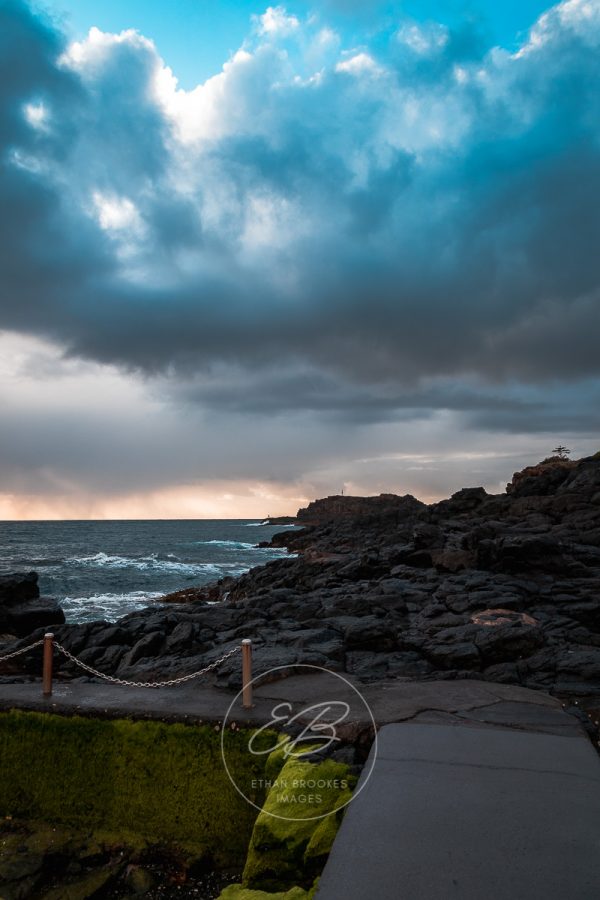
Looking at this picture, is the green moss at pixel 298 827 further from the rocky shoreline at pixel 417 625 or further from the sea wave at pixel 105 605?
the sea wave at pixel 105 605

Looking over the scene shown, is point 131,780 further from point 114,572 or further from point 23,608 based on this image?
point 114,572

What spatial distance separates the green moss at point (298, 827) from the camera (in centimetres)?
445

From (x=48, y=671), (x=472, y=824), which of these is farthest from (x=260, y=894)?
(x=48, y=671)

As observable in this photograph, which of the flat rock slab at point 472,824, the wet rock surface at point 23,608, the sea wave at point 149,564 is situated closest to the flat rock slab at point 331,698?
the flat rock slab at point 472,824

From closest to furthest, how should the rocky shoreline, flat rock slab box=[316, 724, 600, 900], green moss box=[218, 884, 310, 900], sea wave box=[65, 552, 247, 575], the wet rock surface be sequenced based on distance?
flat rock slab box=[316, 724, 600, 900] → green moss box=[218, 884, 310, 900] → the rocky shoreline → the wet rock surface → sea wave box=[65, 552, 247, 575]

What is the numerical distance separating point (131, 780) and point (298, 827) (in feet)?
8.53

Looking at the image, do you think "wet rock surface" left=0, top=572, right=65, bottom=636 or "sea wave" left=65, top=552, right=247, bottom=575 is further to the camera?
"sea wave" left=65, top=552, right=247, bottom=575

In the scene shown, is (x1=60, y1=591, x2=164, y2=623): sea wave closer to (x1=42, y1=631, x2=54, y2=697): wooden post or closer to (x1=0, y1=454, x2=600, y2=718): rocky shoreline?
(x1=0, y1=454, x2=600, y2=718): rocky shoreline

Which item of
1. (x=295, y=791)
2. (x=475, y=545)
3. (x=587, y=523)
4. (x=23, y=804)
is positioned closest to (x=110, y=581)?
(x=475, y=545)

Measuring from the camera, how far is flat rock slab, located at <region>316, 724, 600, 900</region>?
123 inches

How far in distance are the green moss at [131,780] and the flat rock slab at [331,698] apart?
0.57 ft

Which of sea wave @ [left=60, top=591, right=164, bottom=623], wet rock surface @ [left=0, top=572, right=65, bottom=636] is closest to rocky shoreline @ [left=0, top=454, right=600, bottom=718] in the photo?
wet rock surface @ [left=0, top=572, right=65, bottom=636]

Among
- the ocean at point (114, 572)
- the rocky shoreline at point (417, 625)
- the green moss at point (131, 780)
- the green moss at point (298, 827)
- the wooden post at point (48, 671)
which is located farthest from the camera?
the ocean at point (114, 572)

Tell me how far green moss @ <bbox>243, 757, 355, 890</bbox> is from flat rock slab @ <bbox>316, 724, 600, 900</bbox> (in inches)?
15.6
